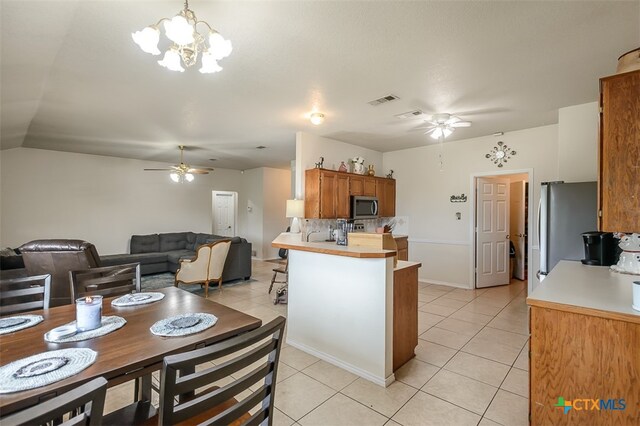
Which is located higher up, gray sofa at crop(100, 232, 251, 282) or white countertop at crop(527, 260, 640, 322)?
white countertop at crop(527, 260, 640, 322)

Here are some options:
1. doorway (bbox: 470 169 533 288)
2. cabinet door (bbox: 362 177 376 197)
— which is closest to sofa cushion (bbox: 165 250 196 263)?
cabinet door (bbox: 362 177 376 197)

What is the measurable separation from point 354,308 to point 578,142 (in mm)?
3407

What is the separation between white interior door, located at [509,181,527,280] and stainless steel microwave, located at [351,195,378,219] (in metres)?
3.19

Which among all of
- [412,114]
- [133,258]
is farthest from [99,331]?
[133,258]

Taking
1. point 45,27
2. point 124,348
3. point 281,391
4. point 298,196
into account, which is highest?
point 45,27

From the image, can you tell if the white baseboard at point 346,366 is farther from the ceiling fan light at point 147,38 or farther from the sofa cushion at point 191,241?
the sofa cushion at point 191,241

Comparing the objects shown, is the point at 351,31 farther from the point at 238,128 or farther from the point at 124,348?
the point at 238,128

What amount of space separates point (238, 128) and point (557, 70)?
12.6 feet

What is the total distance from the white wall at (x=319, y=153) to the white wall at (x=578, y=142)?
9.90ft

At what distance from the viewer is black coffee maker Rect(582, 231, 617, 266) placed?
254 cm

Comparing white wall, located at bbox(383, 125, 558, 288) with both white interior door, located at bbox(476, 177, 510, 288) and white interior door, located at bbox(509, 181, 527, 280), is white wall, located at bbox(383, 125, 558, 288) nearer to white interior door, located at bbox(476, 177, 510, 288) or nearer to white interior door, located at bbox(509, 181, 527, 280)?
white interior door, located at bbox(476, 177, 510, 288)

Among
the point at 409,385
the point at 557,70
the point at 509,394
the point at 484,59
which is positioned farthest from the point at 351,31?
the point at 509,394

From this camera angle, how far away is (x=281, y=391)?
2244 mm

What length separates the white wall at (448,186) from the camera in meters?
4.49
